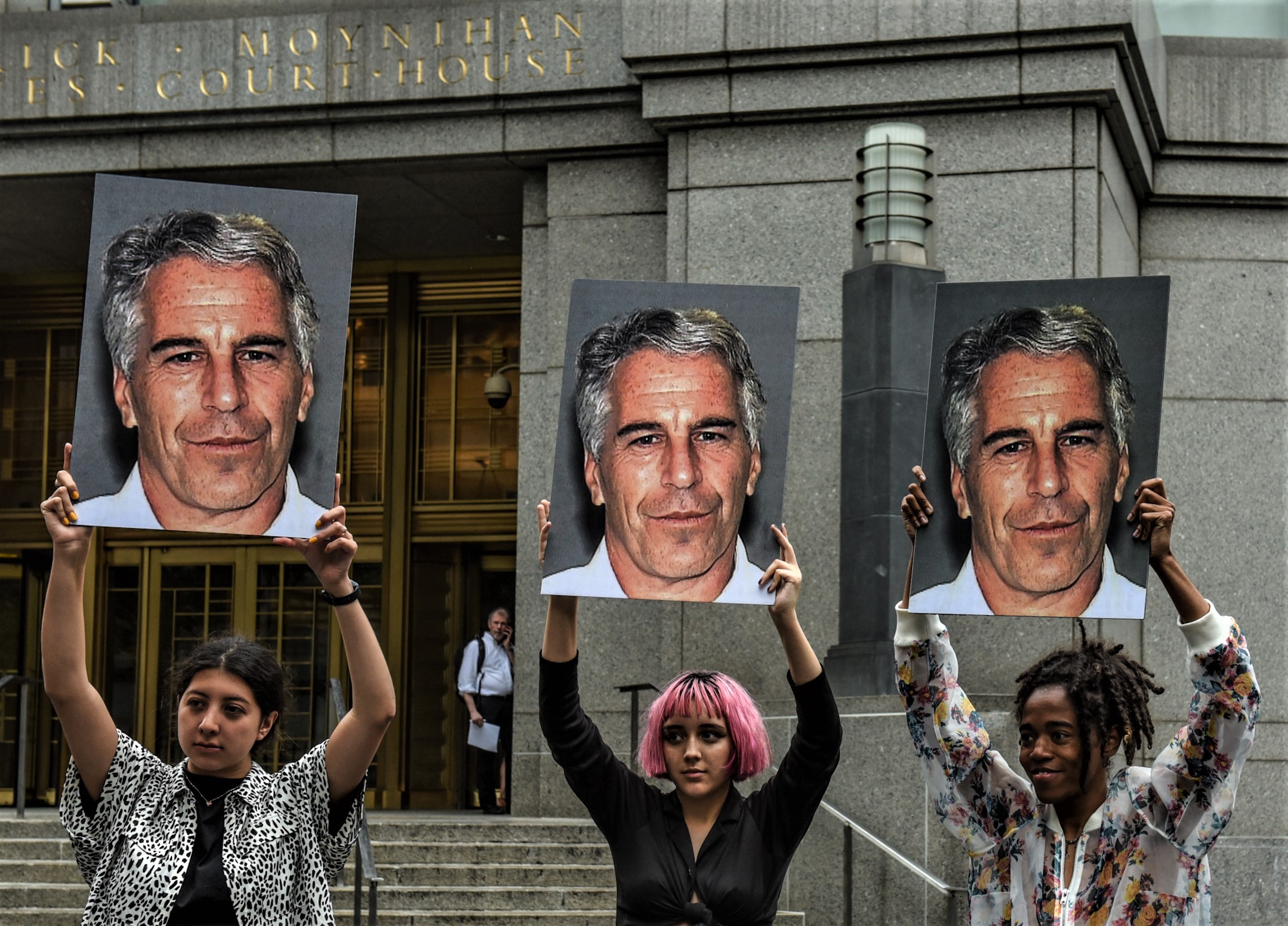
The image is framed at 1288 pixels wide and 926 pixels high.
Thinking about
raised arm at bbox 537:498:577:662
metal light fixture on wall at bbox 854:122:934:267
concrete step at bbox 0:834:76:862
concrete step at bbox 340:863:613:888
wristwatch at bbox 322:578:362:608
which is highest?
metal light fixture on wall at bbox 854:122:934:267

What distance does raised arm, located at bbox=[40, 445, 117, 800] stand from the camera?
4078 millimetres

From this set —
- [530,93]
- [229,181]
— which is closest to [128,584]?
[229,181]

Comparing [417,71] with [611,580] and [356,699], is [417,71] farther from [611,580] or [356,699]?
[356,699]

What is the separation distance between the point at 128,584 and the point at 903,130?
32.2 ft

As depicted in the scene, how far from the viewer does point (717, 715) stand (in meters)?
4.33

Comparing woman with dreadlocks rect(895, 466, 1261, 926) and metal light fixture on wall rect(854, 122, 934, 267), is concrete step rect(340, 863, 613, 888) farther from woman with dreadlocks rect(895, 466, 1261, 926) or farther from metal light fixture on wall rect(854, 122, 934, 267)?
woman with dreadlocks rect(895, 466, 1261, 926)

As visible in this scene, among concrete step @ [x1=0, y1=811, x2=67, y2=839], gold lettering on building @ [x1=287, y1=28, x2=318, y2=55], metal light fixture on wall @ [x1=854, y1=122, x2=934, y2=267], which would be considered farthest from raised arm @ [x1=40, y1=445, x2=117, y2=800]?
gold lettering on building @ [x1=287, y1=28, x2=318, y2=55]

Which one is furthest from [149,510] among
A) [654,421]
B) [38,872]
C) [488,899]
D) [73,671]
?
[38,872]

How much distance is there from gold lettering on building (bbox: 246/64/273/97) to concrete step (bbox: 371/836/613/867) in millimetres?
6140

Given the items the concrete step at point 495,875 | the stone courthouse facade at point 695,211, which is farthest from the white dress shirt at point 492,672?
the concrete step at point 495,875

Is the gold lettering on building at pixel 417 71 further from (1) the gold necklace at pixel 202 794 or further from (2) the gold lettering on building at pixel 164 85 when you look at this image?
(1) the gold necklace at pixel 202 794

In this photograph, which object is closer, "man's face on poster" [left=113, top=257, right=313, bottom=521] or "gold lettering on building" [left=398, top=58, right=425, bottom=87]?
"man's face on poster" [left=113, top=257, right=313, bottom=521]

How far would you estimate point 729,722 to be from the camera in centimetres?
434

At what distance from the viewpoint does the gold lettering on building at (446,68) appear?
14289 mm
